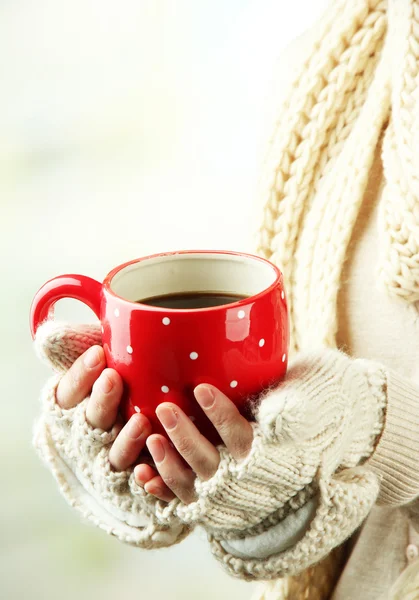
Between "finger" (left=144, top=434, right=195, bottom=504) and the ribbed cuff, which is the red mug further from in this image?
the ribbed cuff

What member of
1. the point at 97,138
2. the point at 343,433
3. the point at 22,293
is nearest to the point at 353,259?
the point at 343,433

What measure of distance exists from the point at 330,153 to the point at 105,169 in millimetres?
591

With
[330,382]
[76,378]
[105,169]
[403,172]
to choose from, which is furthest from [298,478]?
[105,169]

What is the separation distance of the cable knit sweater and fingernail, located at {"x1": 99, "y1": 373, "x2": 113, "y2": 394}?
57mm

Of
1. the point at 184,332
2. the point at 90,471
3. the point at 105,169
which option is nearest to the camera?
the point at 184,332

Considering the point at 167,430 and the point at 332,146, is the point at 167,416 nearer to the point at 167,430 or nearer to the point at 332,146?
the point at 167,430

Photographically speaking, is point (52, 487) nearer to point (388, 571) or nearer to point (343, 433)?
point (388, 571)

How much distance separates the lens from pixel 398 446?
58 cm

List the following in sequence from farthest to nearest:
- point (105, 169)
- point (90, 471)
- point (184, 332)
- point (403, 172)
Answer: point (105, 169) → point (403, 172) → point (90, 471) → point (184, 332)

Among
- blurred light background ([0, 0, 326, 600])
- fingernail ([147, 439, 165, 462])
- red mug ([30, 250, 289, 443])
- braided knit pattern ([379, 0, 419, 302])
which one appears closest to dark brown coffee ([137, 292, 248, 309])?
red mug ([30, 250, 289, 443])

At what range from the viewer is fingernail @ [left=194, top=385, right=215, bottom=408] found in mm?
419

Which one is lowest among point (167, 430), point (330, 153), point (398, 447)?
point (398, 447)

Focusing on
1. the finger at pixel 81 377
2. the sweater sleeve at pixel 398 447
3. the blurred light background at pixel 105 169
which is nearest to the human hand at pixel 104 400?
the finger at pixel 81 377

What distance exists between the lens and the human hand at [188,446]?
0.43 m
